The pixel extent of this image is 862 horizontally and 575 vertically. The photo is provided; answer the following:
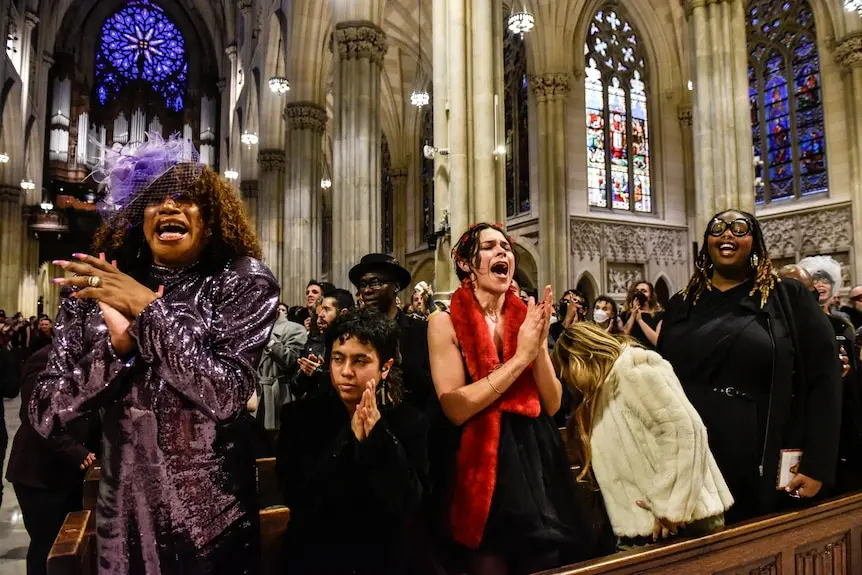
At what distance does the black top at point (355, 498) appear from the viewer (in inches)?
68.4

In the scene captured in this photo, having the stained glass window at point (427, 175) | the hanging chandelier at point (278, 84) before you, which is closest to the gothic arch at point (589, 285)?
the stained glass window at point (427, 175)

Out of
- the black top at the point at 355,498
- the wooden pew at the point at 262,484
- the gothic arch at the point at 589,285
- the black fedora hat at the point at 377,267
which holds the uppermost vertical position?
the gothic arch at the point at 589,285

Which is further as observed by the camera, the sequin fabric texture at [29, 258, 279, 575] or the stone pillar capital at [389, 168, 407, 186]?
the stone pillar capital at [389, 168, 407, 186]

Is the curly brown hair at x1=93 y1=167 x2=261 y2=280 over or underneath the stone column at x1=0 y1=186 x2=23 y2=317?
underneath

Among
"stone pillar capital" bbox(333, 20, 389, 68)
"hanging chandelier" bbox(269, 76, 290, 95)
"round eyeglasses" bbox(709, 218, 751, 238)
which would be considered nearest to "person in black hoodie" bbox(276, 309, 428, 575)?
"round eyeglasses" bbox(709, 218, 751, 238)

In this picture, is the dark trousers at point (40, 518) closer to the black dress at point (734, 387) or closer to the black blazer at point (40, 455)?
the black blazer at point (40, 455)

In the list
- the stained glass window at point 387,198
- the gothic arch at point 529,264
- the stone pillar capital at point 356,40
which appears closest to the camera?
the stone pillar capital at point 356,40

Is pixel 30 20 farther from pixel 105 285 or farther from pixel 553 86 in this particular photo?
pixel 105 285

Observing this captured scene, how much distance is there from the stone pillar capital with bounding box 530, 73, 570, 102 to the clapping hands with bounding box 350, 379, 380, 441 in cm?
1646

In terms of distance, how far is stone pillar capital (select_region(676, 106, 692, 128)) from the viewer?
61.3ft

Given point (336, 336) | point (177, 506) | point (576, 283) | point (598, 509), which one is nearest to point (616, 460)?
point (598, 509)

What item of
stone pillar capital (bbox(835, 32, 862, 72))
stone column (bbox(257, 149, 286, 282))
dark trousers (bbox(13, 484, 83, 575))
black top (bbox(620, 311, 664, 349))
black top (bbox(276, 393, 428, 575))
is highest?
stone pillar capital (bbox(835, 32, 862, 72))

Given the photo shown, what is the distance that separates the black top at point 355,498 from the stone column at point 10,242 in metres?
24.2

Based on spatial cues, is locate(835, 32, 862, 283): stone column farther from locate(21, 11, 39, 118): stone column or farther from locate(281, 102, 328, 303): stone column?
locate(21, 11, 39, 118): stone column
